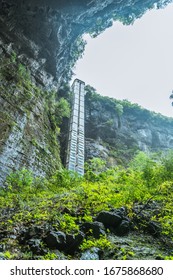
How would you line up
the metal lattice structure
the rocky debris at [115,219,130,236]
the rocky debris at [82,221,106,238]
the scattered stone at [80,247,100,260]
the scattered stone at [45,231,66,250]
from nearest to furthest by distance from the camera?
1. the scattered stone at [80,247,100,260]
2. the scattered stone at [45,231,66,250]
3. the rocky debris at [82,221,106,238]
4. the rocky debris at [115,219,130,236]
5. the metal lattice structure

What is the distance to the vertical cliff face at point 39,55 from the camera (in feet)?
35.1

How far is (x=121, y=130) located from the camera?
77.4ft

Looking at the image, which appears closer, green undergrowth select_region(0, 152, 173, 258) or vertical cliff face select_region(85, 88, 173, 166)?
green undergrowth select_region(0, 152, 173, 258)

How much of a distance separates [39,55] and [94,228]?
45.5ft

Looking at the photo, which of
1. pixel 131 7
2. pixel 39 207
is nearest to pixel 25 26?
pixel 131 7

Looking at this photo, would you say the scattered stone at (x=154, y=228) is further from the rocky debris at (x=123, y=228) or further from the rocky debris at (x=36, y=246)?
the rocky debris at (x=36, y=246)

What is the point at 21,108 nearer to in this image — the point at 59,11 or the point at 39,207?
the point at 39,207

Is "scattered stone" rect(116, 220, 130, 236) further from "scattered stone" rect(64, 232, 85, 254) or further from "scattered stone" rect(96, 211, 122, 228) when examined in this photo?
"scattered stone" rect(64, 232, 85, 254)

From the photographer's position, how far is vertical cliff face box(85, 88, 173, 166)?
20.1 m

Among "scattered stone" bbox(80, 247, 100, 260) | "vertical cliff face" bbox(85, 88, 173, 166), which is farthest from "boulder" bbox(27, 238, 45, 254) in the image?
"vertical cliff face" bbox(85, 88, 173, 166)

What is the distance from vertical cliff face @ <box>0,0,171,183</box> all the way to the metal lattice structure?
1.22 meters

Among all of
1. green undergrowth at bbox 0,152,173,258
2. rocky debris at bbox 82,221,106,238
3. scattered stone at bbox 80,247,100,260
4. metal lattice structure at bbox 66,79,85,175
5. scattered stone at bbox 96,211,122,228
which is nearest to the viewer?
scattered stone at bbox 80,247,100,260

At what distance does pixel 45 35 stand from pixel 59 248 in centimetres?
1525

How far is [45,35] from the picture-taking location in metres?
16.7
